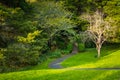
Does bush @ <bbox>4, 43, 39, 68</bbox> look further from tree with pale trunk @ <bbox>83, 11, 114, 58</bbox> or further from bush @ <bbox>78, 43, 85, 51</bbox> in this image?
bush @ <bbox>78, 43, 85, 51</bbox>

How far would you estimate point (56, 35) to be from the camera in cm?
5191

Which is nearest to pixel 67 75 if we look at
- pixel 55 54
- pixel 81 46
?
pixel 55 54

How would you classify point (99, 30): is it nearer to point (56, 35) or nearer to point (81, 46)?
point (56, 35)

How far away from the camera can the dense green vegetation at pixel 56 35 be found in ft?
88.7

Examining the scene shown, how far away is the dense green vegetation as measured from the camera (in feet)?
88.7

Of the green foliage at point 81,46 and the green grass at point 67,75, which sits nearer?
the green grass at point 67,75

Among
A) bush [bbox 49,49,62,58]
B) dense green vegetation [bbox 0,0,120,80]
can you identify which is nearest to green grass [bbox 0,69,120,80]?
dense green vegetation [bbox 0,0,120,80]

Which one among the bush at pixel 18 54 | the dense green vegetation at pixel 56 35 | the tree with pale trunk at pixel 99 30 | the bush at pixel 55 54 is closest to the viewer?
the dense green vegetation at pixel 56 35

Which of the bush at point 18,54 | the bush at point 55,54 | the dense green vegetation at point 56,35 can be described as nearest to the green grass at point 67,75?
the dense green vegetation at point 56,35

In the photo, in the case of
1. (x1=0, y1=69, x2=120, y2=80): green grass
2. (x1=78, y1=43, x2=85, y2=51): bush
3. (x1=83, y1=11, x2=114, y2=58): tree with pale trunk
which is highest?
(x1=83, y1=11, x2=114, y2=58): tree with pale trunk

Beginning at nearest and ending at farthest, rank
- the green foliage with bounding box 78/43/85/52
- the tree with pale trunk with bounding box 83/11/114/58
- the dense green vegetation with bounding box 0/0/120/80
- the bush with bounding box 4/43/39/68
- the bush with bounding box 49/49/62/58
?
1. the dense green vegetation with bounding box 0/0/120/80
2. the bush with bounding box 4/43/39/68
3. the tree with pale trunk with bounding box 83/11/114/58
4. the bush with bounding box 49/49/62/58
5. the green foliage with bounding box 78/43/85/52

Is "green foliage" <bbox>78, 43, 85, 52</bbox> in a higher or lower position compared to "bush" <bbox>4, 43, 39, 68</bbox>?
lower

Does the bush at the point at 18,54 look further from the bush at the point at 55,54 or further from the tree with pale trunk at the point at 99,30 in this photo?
the tree with pale trunk at the point at 99,30

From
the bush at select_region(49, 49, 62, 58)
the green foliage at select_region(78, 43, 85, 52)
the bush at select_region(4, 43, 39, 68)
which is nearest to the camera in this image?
the bush at select_region(4, 43, 39, 68)
